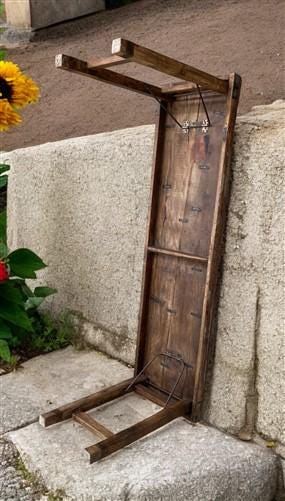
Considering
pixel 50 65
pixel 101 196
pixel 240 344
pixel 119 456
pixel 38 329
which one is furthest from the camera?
pixel 50 65

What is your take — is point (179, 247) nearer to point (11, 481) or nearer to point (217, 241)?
point (217, 241)

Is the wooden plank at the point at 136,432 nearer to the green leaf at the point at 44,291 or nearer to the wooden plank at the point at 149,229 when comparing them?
the wooden plank at the point at 149,229

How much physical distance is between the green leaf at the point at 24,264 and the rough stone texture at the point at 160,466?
81 centimetres

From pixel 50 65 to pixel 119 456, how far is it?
3.54m

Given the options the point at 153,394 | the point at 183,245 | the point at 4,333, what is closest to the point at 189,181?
the point at 183,245

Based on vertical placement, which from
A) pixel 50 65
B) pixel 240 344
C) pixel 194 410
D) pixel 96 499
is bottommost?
pixel 96 499

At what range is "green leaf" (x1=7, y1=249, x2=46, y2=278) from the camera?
93.3 inches

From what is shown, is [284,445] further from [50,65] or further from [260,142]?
[50,65]

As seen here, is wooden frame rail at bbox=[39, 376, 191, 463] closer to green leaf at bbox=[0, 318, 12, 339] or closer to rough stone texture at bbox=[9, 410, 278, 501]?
rough stone texture at bbox=[9, 410, 278, 501]

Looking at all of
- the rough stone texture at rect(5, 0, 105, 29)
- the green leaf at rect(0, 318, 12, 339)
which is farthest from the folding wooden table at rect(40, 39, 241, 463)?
the rough stone texture at rect(5, 0, 105, 29)

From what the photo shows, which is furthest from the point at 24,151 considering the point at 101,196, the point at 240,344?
the point at 240,344

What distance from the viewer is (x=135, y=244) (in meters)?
2.13

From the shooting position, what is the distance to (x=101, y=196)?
7.50ft

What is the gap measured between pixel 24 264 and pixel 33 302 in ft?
1.03
